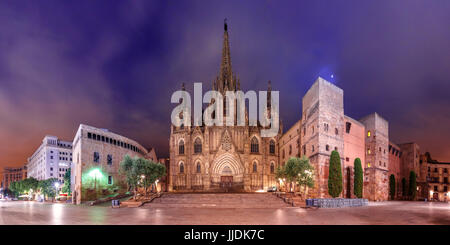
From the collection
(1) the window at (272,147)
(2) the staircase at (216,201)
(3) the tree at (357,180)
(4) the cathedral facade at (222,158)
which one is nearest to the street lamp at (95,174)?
(2) the staircase at (216,201)

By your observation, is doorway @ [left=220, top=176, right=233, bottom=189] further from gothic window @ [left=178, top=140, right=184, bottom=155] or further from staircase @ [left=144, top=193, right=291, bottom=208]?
staircase @ [left=144, top=193, right=291, bottom=208]

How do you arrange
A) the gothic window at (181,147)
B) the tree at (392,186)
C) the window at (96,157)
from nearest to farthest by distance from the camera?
the window at (96,157) → the tree at (392,186) → the gothic window at (181,147)

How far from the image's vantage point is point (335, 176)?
38.2 meters

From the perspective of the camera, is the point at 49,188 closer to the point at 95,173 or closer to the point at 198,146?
the point at 95,173

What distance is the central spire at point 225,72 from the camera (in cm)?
6219

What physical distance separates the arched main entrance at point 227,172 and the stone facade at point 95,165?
15.5 metres

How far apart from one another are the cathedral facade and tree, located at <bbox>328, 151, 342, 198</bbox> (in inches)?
759

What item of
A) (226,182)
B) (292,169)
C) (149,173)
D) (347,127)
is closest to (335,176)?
(292,169)

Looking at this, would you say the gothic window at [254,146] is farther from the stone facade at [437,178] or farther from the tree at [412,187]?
the stone facade at [437,178]

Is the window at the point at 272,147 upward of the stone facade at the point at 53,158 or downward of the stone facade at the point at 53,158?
upward

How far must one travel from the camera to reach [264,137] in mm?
59000

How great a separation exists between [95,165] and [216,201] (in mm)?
20855
